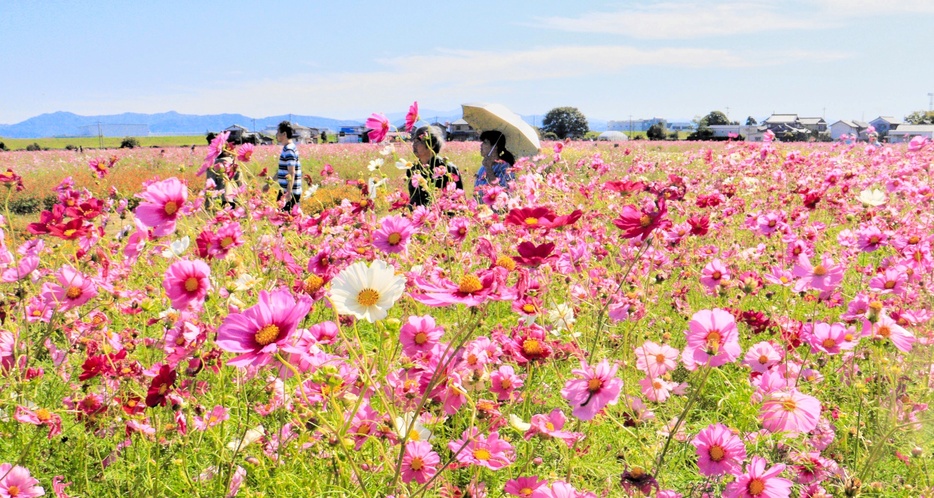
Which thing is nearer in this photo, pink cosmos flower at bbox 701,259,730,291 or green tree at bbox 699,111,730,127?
pink cosmos flower at bbox 701,259,730,291

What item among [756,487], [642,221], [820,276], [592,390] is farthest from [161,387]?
[820,276]

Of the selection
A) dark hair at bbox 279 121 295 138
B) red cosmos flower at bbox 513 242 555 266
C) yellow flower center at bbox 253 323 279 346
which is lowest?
yellow flower center at bbox 253 323 279 346

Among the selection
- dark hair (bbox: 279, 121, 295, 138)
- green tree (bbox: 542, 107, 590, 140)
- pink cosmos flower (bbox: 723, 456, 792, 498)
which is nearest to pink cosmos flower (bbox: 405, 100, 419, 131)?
pink cosmos flower (bbox: 723, 456, 792, 498)

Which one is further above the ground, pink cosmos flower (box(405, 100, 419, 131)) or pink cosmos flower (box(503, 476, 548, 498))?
pink cosmos flower (box(405, 100, 419, 131))

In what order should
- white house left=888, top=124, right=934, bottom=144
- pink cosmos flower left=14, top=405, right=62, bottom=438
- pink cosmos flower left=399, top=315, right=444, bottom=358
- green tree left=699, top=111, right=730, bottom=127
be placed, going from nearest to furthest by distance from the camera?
pink cosmos flower left=399, top=315, right=444, bottom=358
pink cosmos flower left=14, top=405, right=62, bottom=438
white house left=888, top=124, right=934, bottom=144
green tree left=699, top=111, right=730, bottom=127

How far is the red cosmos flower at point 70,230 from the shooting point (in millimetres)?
1619

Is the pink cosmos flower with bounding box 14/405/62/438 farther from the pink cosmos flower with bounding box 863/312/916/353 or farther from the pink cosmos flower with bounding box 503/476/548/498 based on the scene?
the pink cosmos flower with bounding box 863/312/916/353

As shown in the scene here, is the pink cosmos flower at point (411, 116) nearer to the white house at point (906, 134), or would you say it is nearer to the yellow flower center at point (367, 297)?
the yellow flower center at point (367, 297)

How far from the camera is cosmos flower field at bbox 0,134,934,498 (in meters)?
1.14

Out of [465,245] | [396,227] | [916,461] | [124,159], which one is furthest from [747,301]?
[124,159]

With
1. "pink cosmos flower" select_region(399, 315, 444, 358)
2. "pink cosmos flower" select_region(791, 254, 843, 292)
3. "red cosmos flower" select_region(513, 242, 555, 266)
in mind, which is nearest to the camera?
"red cosmos flower" select_region(513, 242, 555, 266)

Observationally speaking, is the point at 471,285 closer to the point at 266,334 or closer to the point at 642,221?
the point at 266,334

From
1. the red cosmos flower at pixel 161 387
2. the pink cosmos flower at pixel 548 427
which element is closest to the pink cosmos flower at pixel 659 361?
the pink cosmos flower at pixel 548 427

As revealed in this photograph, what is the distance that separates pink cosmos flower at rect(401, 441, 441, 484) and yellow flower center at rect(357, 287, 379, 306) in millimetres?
405
